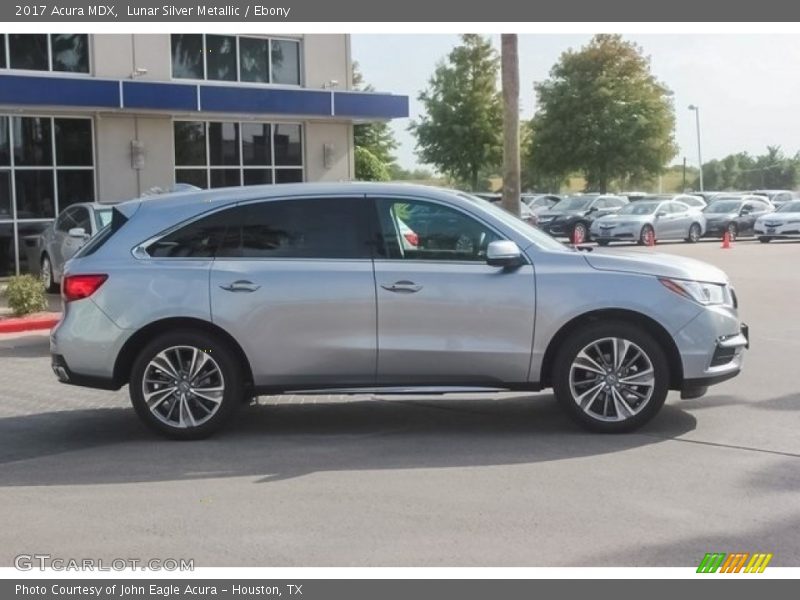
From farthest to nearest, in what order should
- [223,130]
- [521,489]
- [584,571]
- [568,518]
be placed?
1. [223,130]
2. [521,489]
3. [568,518]
4. [584,571]

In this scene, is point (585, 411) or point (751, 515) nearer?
point (751, 515)

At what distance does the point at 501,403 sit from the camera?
9047mm

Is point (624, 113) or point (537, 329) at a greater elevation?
point (624, 113)

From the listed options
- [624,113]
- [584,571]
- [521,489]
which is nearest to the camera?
[584,571]

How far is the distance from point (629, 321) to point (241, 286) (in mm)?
2711

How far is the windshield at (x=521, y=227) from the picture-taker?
25.7ft

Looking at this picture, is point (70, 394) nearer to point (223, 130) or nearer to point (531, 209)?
point (223, 130)

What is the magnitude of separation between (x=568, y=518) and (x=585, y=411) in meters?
1.92

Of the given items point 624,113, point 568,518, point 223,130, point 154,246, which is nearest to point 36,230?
point 223,130

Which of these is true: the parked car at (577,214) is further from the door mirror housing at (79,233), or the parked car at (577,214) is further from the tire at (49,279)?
the door mirror housing at (79,233)

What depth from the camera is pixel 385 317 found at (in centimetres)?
762

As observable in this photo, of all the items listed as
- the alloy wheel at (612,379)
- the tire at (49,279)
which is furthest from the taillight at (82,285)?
the tire at (49,279)

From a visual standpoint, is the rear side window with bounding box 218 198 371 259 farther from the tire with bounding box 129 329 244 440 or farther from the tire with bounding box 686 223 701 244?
the tire with bounding box 686 223 701 244

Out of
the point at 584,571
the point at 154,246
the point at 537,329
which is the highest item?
the point at 154,246
